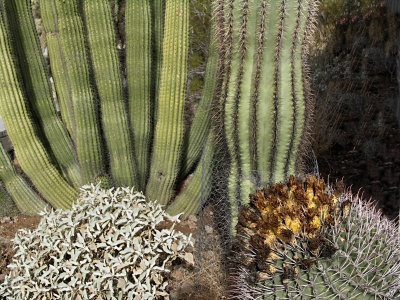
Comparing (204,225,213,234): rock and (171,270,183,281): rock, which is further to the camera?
(204,225,213,234): rock

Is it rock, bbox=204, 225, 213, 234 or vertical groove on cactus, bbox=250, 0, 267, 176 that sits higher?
vertical groove on cactus, bbox=250, 0, 267, 176

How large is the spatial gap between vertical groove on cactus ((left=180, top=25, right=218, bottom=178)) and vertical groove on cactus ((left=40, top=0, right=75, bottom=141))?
1.08m

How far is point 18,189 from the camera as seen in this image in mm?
3205

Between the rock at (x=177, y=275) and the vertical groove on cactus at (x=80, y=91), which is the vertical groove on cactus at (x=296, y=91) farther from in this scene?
the vertical groove on cactus at (x=80, y=91)

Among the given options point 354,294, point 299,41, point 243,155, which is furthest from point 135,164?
point 354,294

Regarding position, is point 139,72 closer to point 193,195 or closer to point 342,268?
point 193,195

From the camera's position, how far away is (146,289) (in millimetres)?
1909

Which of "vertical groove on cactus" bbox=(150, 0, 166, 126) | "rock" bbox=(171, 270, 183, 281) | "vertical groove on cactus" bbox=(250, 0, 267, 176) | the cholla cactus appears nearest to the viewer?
the cholla cactus

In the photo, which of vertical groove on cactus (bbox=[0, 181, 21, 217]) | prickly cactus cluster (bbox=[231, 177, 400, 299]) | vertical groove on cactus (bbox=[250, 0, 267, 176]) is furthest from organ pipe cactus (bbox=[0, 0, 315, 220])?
prickly cactus cluster (bbox=[231, 177, 400, 299])

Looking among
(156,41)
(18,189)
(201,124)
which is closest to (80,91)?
(156,41)

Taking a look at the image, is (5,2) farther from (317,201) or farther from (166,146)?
(317,201)

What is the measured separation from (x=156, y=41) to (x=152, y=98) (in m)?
0.54

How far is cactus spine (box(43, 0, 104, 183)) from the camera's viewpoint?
114 inches

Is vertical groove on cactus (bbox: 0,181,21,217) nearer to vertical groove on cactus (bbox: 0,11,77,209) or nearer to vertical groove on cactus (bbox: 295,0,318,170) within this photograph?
vertical groove on cactus (bbox: 0,11,77,209)
